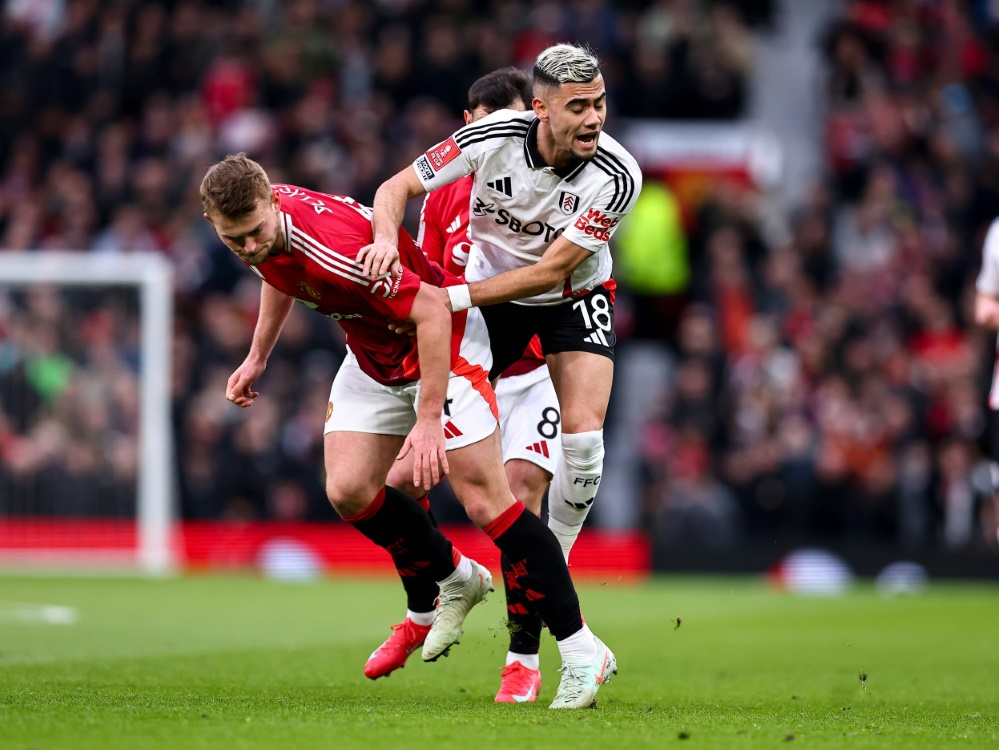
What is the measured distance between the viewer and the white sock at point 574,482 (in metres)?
7.35

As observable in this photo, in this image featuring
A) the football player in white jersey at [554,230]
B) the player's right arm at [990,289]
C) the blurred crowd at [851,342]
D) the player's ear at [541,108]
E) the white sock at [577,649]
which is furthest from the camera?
the blurred crowd at [851,342]

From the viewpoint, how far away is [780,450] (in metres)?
16.1

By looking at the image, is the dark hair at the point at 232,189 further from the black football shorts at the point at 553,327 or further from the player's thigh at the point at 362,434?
the black football shorts at the point at 553,327

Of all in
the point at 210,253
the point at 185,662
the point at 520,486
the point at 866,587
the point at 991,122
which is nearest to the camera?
the point at 520,486

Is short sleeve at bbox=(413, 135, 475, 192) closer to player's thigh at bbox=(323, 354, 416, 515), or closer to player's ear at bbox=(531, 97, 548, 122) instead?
player's ear at bbox=(531, 97, 548, 122)

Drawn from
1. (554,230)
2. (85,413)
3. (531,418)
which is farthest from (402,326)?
(85,413)

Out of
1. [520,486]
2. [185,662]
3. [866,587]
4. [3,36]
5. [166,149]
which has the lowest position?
[866,587]

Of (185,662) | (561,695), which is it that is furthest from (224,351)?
(561,695)

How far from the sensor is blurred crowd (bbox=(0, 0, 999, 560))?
16.2 metres

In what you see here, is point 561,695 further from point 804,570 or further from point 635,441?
point 635,441

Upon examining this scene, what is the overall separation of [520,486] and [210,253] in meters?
10.9

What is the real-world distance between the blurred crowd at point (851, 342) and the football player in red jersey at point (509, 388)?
838cm

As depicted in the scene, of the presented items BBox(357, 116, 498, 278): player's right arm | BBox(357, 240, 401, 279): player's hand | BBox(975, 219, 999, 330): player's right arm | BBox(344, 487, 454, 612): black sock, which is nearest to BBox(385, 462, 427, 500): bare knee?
BBox(344, 487, 454, 612): black sock

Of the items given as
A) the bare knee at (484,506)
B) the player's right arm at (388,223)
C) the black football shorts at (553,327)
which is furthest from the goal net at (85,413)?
the bare knee at (484,506)
